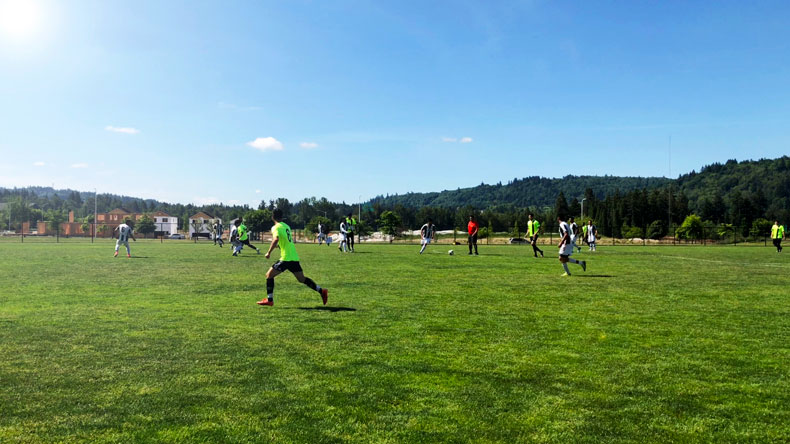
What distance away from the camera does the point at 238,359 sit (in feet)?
20.5

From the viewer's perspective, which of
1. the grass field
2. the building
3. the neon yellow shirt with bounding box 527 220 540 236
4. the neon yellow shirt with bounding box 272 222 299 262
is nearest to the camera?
the grass field

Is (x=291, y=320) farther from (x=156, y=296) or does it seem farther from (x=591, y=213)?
(x=591, y=213)

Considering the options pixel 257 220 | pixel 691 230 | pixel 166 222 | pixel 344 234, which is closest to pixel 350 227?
pixel 344 234

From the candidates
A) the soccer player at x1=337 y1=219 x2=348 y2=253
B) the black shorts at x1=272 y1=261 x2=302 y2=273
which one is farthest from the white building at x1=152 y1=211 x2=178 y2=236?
the black shorts at x1=272 y1=261 x2=302 y2=273

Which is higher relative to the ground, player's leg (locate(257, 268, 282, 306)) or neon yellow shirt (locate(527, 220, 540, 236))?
neon yellow shirt (locate(527, 220, 540, 236))

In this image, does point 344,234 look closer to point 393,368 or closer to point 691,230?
point 393,368

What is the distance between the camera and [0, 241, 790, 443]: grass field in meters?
4.27

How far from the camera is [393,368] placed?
5.87 meters

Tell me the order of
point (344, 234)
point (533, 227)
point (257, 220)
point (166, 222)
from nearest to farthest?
1. point (533, 227)
2. point (344, 234)
3. point (257, 220)
4. point (166, 222)

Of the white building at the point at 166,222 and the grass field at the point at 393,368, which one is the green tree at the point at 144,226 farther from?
the grass field at the point at 393,368

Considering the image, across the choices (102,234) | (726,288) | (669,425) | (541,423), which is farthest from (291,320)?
(102,234)

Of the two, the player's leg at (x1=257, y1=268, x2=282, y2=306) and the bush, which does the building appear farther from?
the player's leg at (x1=257, y1=268, x2=282, y2=306)

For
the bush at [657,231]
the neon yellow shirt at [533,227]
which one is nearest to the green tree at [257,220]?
the bush at [657,231]

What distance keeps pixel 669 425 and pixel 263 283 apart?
38.8 feet
